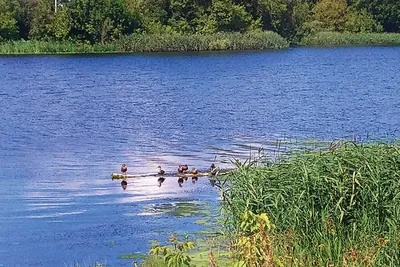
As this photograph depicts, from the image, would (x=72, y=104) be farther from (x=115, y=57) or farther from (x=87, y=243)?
(x=115, y=57)

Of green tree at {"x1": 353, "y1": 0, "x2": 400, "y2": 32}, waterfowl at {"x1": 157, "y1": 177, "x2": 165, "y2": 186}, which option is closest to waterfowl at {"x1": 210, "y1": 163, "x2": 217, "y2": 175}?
waterfowl at {"x1": 157, "y1": 177, "x2": 165, "y2": 186}

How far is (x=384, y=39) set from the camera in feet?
288

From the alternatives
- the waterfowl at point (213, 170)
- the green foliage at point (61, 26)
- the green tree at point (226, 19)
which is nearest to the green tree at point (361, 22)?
the green tree at point (226, 19)

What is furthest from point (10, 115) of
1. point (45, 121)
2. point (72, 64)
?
point (72, 64)

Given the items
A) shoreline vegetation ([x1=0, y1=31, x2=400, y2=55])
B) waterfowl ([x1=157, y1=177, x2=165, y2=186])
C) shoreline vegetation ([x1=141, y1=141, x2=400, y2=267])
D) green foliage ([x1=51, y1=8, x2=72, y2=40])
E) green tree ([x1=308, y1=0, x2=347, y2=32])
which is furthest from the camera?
green tree ([x1=308, y1=0, x2=347, y2=32])

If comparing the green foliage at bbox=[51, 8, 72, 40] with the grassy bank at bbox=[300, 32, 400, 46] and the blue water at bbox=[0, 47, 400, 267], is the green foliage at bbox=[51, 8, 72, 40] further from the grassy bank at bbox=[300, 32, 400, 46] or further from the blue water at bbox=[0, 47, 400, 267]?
the grassy bank at bbox=[300, 32, 400, 46]

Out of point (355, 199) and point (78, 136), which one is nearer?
point (355, 199)

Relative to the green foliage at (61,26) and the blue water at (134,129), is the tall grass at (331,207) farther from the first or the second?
the green foliage at (61,26)

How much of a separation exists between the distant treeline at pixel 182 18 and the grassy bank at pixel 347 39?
1.29 meters

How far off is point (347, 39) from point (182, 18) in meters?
17.7

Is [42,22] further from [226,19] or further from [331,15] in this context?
[331,15]

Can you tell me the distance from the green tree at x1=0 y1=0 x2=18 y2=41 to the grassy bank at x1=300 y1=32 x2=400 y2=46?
95.5 feet

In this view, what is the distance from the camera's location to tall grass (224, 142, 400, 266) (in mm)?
9578

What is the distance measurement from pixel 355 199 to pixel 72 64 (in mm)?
47751
